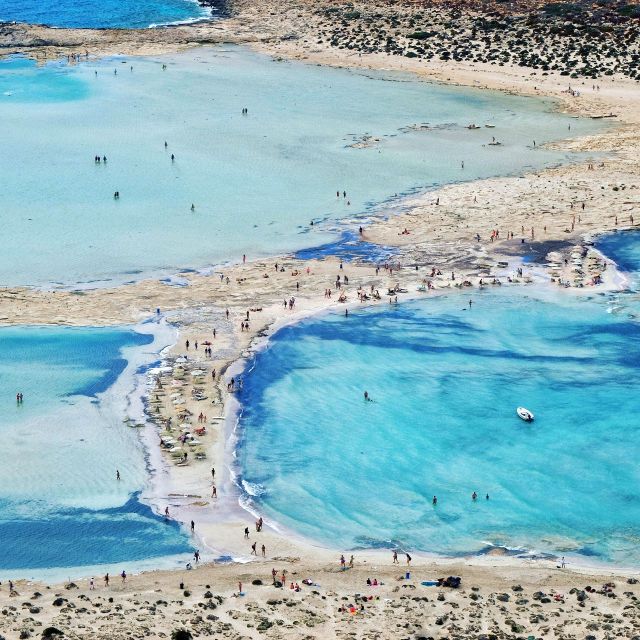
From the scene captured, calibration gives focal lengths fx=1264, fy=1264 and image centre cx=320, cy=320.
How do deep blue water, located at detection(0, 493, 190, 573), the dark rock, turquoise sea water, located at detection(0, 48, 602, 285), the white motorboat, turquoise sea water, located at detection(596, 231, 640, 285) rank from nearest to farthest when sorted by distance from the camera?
the dark rock
deep blue water, located at detection(0, 493, 190, 573)
the white motorboat
turquoise sea water, located at detection(596, 231, 640, 285)
turquoise sea water, located at detection(0, 48, 602, 285)

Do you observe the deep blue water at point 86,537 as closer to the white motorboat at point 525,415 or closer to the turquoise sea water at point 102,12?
the white motorboat at point 525,415

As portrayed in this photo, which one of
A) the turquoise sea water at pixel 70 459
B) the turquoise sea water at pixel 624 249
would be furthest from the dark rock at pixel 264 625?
the turquoise sea water at pixel 624 249

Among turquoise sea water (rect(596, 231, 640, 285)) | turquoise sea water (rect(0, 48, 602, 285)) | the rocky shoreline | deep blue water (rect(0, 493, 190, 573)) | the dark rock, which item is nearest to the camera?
the dark rock

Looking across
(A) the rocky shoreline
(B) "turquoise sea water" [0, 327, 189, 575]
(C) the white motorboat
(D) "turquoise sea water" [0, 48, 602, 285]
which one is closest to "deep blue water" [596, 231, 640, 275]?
(D) "turquoise sea water" [0, 48, 602, 285]

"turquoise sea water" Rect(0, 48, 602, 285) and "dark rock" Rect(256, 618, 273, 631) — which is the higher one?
"turquoise sea water" Rect(0, 48, 602, 285)

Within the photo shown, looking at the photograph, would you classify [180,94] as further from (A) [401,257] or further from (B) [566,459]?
(B) [566,459]

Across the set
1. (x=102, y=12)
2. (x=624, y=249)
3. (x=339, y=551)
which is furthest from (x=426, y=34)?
(x=339, y=551)

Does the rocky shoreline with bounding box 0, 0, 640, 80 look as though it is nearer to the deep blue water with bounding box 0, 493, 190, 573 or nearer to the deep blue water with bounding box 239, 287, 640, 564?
the deep blue water with bounding box 239, 287, 640, 564
